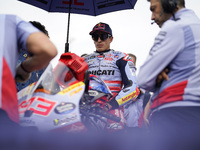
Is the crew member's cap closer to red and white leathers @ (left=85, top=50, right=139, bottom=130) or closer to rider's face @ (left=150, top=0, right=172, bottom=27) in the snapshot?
red and white leathers @ (left=85, top=50, right=139, bottom=130)

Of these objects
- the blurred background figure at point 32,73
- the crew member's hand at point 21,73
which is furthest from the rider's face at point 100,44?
the crew member's hand at point 21,73

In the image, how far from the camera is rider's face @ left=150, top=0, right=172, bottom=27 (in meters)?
1.86

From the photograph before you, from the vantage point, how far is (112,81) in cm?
292

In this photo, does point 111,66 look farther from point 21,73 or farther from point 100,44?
point 21,73

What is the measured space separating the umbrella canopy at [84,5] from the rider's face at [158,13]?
6.60ft

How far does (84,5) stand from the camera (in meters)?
3.87

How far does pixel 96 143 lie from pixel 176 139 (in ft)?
1.36

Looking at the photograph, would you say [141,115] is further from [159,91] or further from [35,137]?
[35,137]

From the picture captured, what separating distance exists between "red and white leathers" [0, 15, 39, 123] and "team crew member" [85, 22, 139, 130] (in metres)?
1.42

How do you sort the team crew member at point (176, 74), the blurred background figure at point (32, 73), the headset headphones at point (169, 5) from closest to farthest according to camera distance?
the team crew member at point (176, 74)
the headset headphones at point (169, 5)
the blurred background figure at point (32, 73)

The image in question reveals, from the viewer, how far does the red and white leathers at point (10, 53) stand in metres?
1.18

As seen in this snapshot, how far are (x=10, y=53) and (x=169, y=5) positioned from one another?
1.24m

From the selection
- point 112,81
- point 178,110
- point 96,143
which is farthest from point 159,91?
point 112,81

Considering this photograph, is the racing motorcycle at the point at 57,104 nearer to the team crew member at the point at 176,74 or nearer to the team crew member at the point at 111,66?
the team crew member at the point at 176,74
